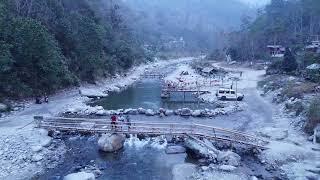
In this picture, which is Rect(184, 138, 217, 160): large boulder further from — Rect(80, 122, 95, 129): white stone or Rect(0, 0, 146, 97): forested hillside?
Rect(0, 0, 146, 97): forested hillside

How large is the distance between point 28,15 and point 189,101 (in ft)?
85.6

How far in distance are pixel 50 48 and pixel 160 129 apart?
20906mm

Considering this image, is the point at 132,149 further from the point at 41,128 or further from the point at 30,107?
the point at 30,107

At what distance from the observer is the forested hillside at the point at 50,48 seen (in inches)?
1711

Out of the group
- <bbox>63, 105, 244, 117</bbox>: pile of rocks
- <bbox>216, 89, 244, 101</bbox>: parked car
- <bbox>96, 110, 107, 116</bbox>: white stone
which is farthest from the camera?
<bbox>216, 89, 244, 101</bbox>: parked car

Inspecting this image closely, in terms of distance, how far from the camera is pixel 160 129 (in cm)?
3362

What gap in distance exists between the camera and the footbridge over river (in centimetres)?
3181

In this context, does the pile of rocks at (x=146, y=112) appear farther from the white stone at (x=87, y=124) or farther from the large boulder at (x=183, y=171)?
the large boulder at (x=183, y=171)

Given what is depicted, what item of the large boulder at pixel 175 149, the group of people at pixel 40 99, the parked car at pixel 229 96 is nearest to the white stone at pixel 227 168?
the large boulder at pixel 175 149

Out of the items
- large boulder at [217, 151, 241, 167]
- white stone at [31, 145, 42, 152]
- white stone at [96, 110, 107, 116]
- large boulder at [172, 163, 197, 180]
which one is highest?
white stone at [96, 110, 107, 116]

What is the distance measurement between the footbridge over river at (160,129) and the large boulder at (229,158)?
2577mm

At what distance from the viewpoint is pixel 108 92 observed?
6131cm

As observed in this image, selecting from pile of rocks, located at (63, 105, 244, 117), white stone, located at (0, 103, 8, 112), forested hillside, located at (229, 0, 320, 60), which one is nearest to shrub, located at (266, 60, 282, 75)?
forested hillside, located at (229, 0, 320, 60)

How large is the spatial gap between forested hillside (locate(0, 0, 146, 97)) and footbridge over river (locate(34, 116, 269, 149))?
35.3 feet
